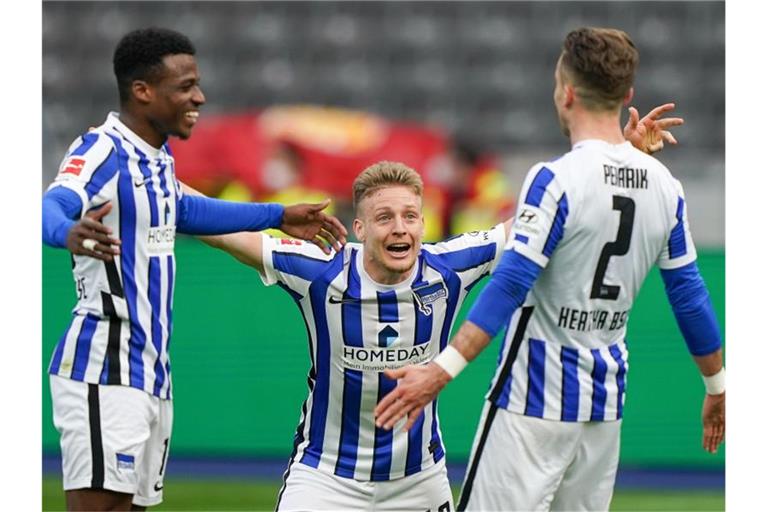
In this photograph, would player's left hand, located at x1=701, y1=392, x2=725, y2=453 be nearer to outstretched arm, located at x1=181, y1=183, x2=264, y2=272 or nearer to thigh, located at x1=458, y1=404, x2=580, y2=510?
thigh, located at x1=458, y1=404, x2=580, y2=510

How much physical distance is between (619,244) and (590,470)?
758 millimetres

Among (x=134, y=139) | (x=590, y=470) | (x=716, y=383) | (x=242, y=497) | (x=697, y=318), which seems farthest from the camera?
(x=242, y=497)

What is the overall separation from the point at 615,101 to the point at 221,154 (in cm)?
838

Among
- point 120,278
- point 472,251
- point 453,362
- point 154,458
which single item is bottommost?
point 154,458

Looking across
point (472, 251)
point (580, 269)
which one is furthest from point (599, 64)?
point (472, 251)

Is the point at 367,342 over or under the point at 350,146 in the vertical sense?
under

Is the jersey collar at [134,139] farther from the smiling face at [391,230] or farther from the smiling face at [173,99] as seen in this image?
the smiling face at [391,230]

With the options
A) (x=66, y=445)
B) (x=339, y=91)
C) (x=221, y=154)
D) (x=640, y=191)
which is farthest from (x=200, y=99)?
(x=339, y=91)

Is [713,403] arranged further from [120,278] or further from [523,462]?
[120,278]

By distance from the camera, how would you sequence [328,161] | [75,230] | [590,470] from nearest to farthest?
1. [75,230]
2. [590,470]
3. [328,161]

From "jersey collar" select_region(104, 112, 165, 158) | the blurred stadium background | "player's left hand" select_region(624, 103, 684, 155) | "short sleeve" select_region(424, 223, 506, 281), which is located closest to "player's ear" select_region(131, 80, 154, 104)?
"jersey collar" select_region(104, 112, 165, 158)

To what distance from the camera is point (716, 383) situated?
4520 mm

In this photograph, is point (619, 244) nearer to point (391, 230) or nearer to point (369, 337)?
point (391, 230)

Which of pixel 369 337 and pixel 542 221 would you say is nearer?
pixel 542 221
